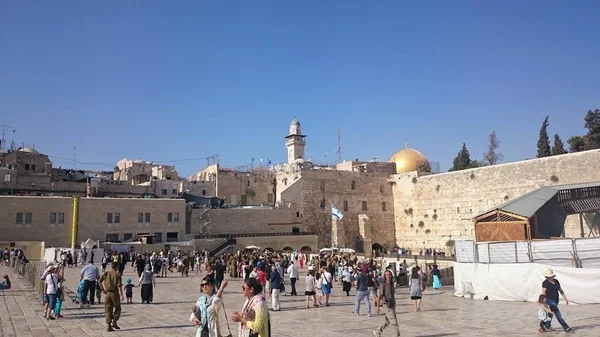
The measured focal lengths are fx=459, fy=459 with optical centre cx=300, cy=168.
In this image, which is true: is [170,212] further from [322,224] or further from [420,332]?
[420,332]

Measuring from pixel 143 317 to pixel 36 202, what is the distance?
23.3m

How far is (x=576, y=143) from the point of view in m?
46.1

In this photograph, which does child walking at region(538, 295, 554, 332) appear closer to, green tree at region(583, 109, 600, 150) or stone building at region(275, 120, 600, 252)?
stone building at region(275, 120, 600, 252)

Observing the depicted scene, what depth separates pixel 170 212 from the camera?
3369cm

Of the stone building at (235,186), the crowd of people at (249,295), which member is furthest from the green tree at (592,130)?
the crowd of people at (249,295)

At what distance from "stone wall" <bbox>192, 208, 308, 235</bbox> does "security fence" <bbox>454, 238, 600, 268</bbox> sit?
25.0m

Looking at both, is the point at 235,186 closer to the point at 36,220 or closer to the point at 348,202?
the point at 348,202

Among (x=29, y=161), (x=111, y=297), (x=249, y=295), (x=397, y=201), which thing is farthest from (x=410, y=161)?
(x=249, y=295)

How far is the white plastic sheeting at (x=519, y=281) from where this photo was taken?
1107 centimetres

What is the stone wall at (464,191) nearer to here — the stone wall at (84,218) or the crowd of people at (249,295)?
the crowd of people at (249,295)

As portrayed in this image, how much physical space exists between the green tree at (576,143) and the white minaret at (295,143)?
29.7 meters

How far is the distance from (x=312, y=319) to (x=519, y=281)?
631 cm

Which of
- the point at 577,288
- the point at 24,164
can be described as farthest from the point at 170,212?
the point at 577,288

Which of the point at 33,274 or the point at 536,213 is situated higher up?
the point at 536,213
